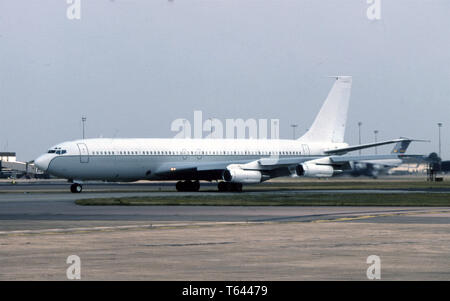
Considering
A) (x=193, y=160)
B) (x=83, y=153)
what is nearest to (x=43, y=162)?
(x=83, y=153)

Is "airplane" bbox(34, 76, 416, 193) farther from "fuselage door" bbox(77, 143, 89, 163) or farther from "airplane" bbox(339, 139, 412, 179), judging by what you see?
"airplane" bbox(339, 139, 412, 179)

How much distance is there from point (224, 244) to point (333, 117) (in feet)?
199

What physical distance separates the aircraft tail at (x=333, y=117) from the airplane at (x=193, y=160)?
0.23m

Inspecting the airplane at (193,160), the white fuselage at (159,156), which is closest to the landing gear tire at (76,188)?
the airplane at (193,160)

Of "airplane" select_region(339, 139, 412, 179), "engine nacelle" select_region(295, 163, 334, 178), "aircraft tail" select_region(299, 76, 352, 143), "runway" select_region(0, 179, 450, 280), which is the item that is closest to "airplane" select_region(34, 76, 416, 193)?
"engine nacelle" select_region(295, 163, 334, 178)

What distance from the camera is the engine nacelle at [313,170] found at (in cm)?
6931

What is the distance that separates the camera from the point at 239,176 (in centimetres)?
6931

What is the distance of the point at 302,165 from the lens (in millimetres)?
69625

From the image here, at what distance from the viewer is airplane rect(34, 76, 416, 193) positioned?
66.5 meters

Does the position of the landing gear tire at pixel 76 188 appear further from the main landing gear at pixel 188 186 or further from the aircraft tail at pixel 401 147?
the aircraft tail at pixel 401 147

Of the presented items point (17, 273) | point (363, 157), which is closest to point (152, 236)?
point (17, 273)

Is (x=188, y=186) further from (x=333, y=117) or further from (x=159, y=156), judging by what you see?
(x=333, y=117)
